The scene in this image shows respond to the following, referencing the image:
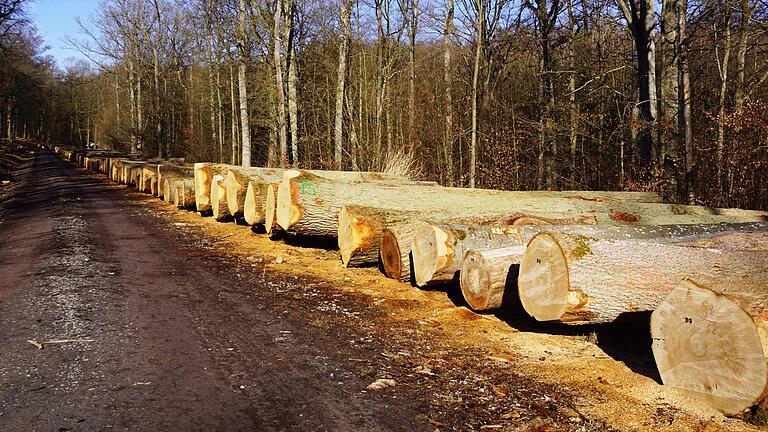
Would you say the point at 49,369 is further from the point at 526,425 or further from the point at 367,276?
the point at 367,276

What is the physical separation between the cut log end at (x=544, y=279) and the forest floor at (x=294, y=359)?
37 cm

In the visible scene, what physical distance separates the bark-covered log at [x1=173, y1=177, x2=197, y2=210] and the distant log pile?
2431 mm

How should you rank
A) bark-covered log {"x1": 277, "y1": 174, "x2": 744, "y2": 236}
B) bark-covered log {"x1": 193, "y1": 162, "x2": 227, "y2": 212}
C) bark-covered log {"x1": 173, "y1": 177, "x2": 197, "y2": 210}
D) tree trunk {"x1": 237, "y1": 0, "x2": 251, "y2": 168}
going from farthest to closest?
tree trunk {"x1": 237, "y1": 0, "x2": 251, "y2": 168}, bark-covered log {"x1": 173, "y1": 177, "x2": 197, "y2": 210}, bark-covered log {"x1": 193, "y1": 162, "x2": 227, "y2": 212}, bark-covered log {"x1": 277, "y1": 174, "x2": 744, "y2": 236}

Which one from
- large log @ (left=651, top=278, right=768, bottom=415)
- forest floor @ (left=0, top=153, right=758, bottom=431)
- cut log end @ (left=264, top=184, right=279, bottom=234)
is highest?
cut log end @ (left=264, top=184, right=279, bottom=234)

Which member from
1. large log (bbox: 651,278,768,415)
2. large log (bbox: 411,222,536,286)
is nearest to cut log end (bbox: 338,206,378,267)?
large log (bbox: 411,222,536,286)

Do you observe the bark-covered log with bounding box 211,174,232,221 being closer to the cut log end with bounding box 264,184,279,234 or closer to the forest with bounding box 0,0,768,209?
the cut log end with bounding box 264,184,279,234

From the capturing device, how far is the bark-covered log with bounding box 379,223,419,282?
5.90m

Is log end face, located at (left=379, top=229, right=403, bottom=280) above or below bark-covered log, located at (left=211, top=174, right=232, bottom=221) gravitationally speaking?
below

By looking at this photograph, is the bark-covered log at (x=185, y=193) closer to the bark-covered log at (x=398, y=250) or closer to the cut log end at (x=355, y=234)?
the cut log end at (x=355, y=234)

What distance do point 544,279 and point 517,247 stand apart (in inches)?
31.9

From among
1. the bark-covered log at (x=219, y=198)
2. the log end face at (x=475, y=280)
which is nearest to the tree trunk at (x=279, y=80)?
the bark-covered log at (x=219, y=198)

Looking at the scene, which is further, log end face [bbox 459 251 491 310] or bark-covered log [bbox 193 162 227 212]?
bark-covered log [bbox 193 162 227 212]

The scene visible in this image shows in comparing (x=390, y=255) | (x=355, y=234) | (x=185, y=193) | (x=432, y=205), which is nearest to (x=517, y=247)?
(x=390, y=255)

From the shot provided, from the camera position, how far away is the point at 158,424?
2.82 metres
